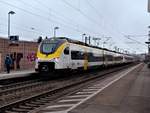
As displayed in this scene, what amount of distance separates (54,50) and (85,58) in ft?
30.8

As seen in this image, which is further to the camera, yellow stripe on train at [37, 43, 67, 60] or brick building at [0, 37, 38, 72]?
brick building at [0, 37, 38, 72]

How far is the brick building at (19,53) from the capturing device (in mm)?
38669

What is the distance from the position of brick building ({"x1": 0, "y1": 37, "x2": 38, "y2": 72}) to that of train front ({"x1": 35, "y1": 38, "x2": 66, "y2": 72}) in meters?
9.38

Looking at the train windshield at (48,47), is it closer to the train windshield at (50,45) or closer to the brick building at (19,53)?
the train windshield at (50,45)

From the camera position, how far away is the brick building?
127 ft

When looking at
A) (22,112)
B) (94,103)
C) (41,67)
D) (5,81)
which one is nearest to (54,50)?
(41,67)

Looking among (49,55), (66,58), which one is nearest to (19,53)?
(66,58)

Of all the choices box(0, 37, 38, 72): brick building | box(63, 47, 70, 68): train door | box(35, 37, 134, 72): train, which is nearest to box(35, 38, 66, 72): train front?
box(35, 37, 134, 72): train

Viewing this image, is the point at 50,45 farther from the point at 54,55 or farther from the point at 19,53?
the point at 19,53

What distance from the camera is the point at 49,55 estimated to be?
96.4ft

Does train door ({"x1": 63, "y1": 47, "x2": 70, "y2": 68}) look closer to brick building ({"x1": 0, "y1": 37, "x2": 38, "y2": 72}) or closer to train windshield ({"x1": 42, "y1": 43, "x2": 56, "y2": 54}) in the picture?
train windshield ({"x1": 42, "y1": 43, "x2": 56, "y2": 54})

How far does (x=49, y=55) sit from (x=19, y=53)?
13.9m

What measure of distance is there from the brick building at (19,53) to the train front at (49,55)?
9.38 meters

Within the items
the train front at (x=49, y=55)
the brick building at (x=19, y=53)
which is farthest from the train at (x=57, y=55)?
the brick building at (x=19, y=53)
